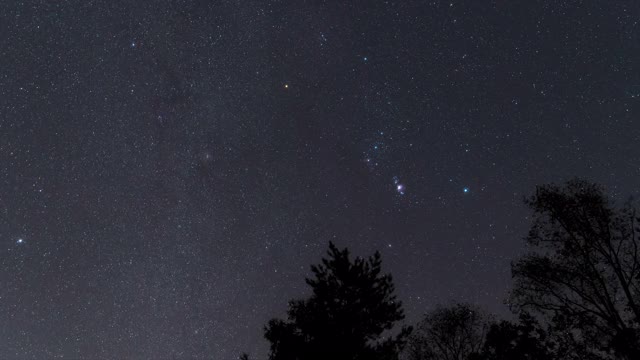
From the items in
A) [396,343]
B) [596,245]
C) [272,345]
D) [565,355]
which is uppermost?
[596,245]

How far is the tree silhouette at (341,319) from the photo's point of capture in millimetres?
18188

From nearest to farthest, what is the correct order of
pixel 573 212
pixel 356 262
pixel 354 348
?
pixel 354 348 < pixel 356 262 < pixel 573 212

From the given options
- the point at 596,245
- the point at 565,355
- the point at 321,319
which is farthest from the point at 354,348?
the point at 596,245

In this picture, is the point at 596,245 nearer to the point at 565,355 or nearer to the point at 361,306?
the point at 565,355

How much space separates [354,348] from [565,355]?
1135 centimetres

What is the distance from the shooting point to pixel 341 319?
18859 mm

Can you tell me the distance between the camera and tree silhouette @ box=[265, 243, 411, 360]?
18.2 m

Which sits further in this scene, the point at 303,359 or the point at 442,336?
the point at 442,336

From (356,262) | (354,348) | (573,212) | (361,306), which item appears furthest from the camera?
(573,212)

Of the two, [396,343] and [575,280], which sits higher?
[575,280]

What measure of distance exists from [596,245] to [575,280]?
2104 millimetres

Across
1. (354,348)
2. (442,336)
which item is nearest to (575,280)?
(354,348)

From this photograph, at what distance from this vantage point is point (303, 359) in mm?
18516

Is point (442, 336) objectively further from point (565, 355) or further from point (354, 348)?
point (354, 348)
